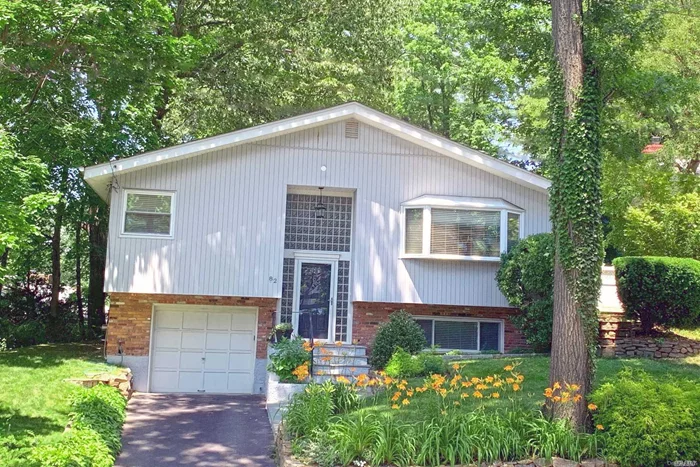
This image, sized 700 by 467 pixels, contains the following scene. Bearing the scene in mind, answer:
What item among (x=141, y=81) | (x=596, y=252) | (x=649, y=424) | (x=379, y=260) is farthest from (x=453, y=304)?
(x=141, y=81)

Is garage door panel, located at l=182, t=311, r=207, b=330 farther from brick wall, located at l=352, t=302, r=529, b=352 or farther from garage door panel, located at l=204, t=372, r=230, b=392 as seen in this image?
brick wall, located at l=352, t=302, r=529, b=352

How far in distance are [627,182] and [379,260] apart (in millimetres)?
8197

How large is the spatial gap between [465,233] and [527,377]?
15.5 ft

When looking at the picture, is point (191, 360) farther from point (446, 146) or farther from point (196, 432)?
point (446, 146)

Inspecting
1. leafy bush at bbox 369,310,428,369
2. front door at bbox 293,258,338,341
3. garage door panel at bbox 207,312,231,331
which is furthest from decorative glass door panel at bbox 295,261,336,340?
garage door panel at bbox 207,312,231,331

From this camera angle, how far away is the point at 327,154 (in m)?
15.1

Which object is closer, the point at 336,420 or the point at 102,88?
the point at 336,420

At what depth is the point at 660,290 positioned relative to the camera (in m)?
12.4

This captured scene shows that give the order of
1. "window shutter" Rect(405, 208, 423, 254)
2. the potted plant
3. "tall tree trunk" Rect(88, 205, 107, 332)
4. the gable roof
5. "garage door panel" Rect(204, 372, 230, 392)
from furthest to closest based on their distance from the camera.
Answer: "tall tree trunk" Rect(88, 205, 107, 332), "garage door panel" Rect(204, 372, 230, 392), "window shutter" Rect(405, 208, 423, 254), the gable roof, the potted plant

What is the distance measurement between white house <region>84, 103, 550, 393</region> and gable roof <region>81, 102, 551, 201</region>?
0.03 m

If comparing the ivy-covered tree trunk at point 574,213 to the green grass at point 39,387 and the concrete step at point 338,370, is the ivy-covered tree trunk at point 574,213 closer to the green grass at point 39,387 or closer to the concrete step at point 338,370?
the concrete step at point 338,370

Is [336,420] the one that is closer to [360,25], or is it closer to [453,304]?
[453,304]

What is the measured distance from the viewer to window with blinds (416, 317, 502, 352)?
50.1 feet

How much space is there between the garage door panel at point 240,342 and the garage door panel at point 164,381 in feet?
4.88
